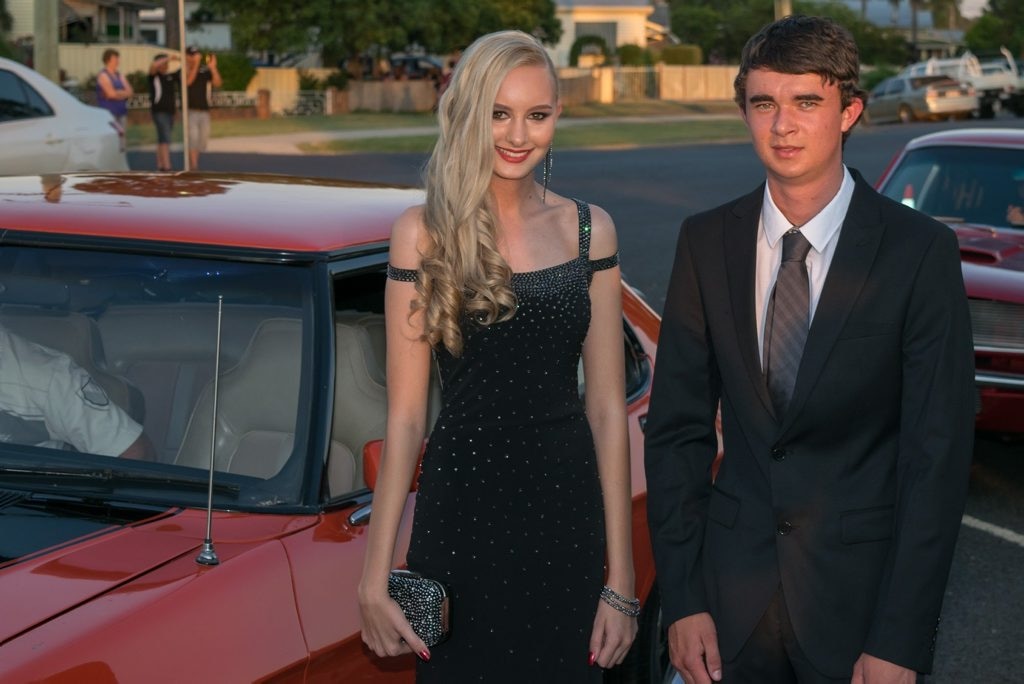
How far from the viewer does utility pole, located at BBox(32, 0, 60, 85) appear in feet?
62.9

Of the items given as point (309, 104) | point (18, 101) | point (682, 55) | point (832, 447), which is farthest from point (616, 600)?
point (682, 55)

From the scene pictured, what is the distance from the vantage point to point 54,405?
12.2 feet

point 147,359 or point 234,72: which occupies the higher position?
point 234,72

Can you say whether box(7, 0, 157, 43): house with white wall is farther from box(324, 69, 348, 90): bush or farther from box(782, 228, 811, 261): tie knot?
box(782, 228, 811, 261): tie knot

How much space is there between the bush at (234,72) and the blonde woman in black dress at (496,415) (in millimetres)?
40905

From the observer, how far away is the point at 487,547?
289 centimetres

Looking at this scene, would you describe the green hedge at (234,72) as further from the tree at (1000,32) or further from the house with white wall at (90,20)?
the tree at (1000,32)

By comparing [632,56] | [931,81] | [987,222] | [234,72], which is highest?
[632,56]

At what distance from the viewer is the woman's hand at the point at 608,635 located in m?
2.97

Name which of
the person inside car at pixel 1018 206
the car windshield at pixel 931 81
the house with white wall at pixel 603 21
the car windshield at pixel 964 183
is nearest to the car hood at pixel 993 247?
the person inside car at pixel 1018 206

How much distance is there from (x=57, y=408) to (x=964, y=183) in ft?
19.8

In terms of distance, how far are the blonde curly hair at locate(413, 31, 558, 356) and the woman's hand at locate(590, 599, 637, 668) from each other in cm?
61

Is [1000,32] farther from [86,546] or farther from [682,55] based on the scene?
[86,546]

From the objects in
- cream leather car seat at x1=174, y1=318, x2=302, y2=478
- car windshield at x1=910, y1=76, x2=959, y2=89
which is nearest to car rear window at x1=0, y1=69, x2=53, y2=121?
cream leather car seat at x1=174, y1=318, x2=302, y2=478
